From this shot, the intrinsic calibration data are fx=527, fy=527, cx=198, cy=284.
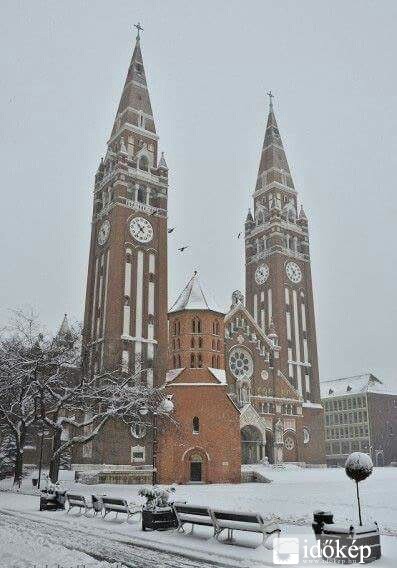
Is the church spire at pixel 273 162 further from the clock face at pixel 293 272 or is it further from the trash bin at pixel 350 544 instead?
the trash bin at pixel 350 544

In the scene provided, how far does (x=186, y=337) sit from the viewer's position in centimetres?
5422

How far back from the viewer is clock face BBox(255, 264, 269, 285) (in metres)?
77.6

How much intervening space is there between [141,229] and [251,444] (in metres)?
27.7

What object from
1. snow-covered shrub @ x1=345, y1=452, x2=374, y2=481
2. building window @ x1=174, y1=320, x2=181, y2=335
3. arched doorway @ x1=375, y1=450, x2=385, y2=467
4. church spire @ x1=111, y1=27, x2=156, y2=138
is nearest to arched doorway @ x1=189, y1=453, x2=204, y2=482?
building window @ x1=174, y1=320, x2=181, y2=335

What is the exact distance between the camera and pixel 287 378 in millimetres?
70562

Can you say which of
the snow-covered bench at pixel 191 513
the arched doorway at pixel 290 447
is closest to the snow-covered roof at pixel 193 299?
the arched doorway at pixel 290 447

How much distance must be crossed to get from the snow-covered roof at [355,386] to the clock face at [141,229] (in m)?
58.2

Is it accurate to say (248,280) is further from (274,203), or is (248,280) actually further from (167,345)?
(167,345)

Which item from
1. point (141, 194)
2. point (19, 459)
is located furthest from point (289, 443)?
point (19, 459)

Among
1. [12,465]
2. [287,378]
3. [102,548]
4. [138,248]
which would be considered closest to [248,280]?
[287,378]

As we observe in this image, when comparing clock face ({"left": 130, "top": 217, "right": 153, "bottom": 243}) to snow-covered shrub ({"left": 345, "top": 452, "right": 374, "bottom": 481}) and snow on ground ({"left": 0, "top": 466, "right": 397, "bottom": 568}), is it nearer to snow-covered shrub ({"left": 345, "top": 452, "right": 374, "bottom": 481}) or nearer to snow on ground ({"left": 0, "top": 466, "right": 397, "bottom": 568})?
snow on ground ({"left": 0, "top": 466, "right": 397, "bottom": 568})

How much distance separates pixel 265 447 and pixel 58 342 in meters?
32.3

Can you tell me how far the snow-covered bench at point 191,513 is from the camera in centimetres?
1532

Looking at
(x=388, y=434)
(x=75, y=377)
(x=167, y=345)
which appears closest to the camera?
(x=75, y=377)
